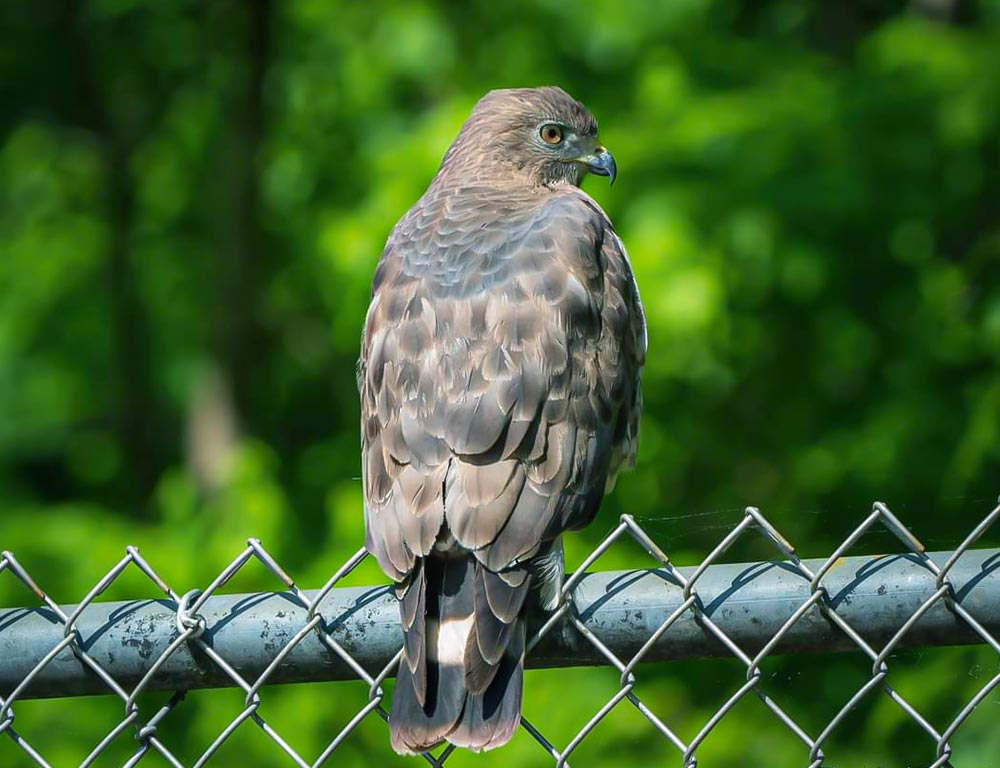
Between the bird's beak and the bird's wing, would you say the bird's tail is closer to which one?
the bird's wing

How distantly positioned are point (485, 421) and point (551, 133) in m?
1.75

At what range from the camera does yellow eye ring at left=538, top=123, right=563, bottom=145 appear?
429 cm

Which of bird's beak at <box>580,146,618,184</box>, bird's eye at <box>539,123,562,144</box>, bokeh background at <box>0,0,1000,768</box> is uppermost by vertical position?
bird's eye at <box>539,123,562,144</box>

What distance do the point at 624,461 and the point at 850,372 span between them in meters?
3.56

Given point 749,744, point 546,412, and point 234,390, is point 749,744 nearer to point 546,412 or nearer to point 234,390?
point 546,412

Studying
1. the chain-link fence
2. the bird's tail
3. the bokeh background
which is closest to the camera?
the chain-link fence

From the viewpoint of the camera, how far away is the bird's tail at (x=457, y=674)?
7.23 ft

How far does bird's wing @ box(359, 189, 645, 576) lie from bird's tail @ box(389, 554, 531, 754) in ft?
0.49

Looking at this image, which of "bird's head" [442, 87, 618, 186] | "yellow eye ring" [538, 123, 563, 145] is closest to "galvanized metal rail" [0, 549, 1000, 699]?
"bird's head" [442, 87, 618, 186]

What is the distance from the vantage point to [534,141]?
427 cm

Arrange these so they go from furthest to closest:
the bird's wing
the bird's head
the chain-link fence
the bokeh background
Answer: the bokeh background → the bird's head → the bird's wing → the chain-link fence

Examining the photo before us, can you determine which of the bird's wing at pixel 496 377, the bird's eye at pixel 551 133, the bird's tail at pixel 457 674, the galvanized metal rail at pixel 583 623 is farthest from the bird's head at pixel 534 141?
the galvanized metal rail at pixel 583 623

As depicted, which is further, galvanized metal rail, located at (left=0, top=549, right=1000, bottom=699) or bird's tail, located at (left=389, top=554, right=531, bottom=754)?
bird's tail, located at (left=389, top=554, right=531, bottom=754)

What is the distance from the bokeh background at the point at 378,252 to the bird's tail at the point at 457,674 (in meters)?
1.23
